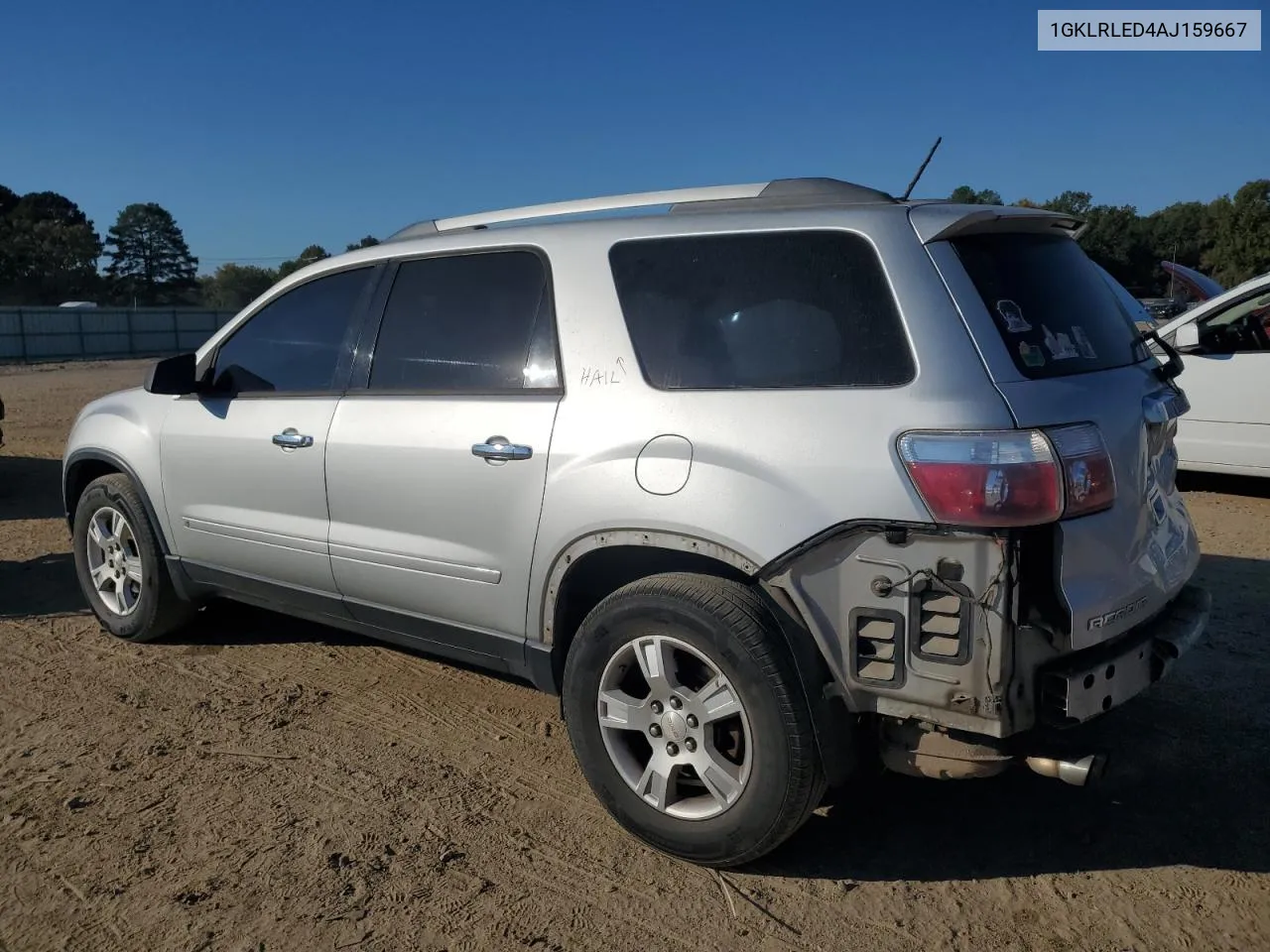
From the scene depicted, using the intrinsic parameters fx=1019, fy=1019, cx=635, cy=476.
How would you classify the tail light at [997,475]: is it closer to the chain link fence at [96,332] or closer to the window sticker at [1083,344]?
the window sticker at [1083,344]

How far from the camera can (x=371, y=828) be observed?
3.35 metres

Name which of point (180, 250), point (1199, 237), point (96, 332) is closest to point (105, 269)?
point (180, 250)

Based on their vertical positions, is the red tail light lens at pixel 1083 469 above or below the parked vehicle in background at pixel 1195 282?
below

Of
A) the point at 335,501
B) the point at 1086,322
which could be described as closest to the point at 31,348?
the point at 335,501

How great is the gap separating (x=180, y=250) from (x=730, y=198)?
77.1 m

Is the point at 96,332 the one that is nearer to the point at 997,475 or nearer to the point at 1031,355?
the point at 1031,355

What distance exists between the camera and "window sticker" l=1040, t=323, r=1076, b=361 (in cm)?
294

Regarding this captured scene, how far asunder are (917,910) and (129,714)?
3.22 metres

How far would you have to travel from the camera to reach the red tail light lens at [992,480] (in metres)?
2.55

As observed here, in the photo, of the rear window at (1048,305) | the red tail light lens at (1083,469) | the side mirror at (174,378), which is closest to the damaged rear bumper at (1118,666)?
the red tail light lens at (1083,469)

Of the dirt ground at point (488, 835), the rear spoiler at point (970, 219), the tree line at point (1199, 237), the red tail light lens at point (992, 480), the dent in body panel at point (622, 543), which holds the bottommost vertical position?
the dirt ground at point (488, 835)

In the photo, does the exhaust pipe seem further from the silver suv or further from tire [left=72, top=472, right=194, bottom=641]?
tire [left=72, top=472, right=194, bottom=641]

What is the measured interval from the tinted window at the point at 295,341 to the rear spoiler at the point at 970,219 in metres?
2.29

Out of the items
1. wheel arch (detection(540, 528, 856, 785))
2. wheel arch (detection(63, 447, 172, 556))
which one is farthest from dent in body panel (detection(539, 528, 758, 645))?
wheel arch (detection(63, 447, 172, 556))
